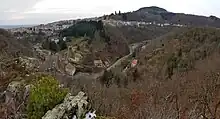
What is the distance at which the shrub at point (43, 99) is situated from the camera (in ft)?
40.2

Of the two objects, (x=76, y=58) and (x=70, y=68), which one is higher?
(x=76, y=58)

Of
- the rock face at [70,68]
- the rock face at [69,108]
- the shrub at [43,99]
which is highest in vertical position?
the rock face at [69,108]

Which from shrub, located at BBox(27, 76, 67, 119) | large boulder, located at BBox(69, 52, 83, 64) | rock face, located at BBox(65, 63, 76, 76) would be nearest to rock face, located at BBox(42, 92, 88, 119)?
shrub, located at BBox(27, 76, 67, 119)

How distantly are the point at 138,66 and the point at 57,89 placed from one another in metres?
56.6

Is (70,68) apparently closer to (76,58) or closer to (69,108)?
(76,58)

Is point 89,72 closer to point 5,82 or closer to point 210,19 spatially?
point 5,82

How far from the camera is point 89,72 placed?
7700 cm

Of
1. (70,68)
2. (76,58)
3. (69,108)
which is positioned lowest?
(70,68)

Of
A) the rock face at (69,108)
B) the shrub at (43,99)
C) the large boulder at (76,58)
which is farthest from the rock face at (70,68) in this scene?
the rock face at (69,108)

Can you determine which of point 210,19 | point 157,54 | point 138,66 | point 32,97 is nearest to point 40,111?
point 32,97

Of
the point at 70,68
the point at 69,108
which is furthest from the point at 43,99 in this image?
the point at 70,68

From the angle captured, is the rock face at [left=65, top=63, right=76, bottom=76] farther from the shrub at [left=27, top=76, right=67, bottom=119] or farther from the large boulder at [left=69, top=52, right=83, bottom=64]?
the shrub at [left=27, top=76, right=67, bottom=119]

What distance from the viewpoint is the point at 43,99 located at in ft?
40.5

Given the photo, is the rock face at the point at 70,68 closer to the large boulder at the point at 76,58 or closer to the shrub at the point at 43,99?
the large boulder at the point at 76,58
